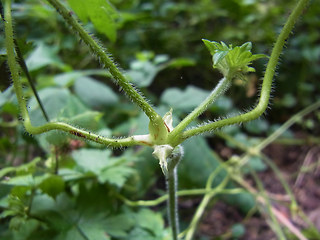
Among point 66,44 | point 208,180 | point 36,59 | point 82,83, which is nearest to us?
point 208,180

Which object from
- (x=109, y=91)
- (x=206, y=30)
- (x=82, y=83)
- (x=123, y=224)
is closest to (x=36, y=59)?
(x=82, y=83)

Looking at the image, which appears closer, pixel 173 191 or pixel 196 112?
pixel 196 112

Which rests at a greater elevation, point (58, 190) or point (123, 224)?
point (58, 190)

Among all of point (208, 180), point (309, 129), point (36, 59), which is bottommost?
point (309, 129)

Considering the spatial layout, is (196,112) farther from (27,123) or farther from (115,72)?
(27,123)

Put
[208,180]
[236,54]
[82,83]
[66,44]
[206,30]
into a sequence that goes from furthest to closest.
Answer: [206,30]
[66,44]
[82,83]
[208,180]
[236,54]

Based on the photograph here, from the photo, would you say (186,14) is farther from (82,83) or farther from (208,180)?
(208,180)

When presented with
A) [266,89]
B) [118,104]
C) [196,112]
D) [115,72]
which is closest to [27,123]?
[115,72]
